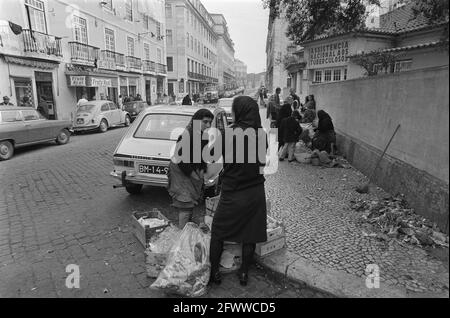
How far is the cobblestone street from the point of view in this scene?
10.5 ft

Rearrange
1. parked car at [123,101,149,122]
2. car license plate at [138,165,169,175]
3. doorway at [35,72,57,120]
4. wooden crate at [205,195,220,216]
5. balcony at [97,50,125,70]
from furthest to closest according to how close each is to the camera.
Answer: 1. balcony at [97,50,125,70]
2. parked car at [123,101,149,122]
3. doorway at [35,72,57,120]
4. car license plate at [138,165,169,175]
5. wooden crate at [205,195,220,216]

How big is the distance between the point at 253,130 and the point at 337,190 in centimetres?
375

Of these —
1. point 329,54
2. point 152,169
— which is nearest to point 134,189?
point 152,169

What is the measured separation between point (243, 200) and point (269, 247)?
2.92 feet

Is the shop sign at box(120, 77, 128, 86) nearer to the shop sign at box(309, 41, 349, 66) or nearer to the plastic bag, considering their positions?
the shop sign at box(309, 41, 349, 66)

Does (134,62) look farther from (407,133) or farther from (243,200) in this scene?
(243,200)

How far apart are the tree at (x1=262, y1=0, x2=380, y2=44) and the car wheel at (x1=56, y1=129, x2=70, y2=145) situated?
31.3 ft

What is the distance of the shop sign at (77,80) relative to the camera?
19.8m

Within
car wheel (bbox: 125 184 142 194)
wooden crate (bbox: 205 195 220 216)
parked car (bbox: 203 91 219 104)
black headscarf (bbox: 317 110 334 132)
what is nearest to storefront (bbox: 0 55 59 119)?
car wheel (bbox: 125 184 142 194)

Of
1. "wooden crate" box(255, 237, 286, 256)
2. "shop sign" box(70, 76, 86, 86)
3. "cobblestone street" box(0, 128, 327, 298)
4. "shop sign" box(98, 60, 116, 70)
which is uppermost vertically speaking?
"shop sign" box(98, 60, 116, 70)

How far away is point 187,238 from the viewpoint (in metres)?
3.34

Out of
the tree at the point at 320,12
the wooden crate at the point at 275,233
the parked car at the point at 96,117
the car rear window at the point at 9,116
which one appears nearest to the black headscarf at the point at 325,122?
the tree at the point at 320,12

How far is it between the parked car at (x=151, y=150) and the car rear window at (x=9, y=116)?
6.78 metres

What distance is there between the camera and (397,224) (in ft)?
13.9
